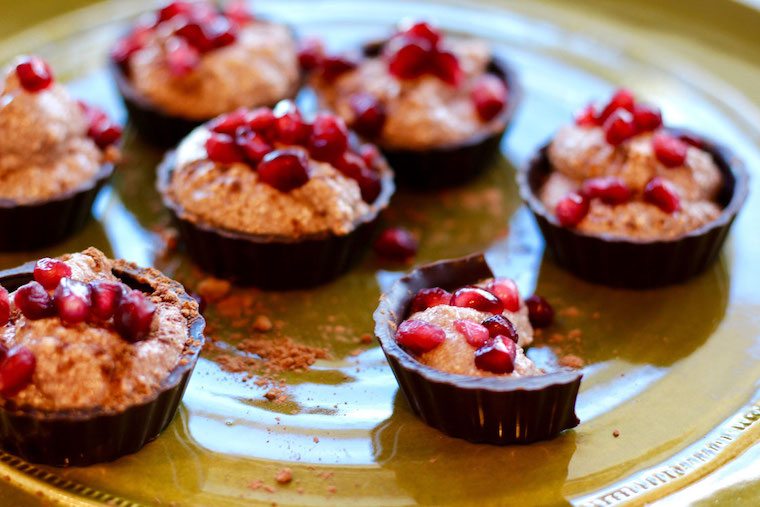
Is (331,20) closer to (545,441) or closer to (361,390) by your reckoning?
(361,390)

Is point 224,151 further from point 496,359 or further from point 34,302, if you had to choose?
point 496,359

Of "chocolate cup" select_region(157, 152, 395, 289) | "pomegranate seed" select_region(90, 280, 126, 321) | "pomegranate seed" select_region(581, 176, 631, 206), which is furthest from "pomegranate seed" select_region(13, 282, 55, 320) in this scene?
"pomegranate seed" select_region(581, 176, 631, 206)

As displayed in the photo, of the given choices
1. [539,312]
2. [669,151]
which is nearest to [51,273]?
[539,312]

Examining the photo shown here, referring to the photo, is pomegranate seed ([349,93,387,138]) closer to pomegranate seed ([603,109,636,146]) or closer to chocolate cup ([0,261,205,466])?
pomegranate seed ([603,109,636,146])

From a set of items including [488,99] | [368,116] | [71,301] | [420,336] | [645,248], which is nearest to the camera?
[71,301]

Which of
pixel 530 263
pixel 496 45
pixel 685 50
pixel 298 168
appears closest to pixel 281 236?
pixel 298 168

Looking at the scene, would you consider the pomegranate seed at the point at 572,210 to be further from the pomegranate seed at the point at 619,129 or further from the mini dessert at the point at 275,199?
the mini dessert at the point at 275,199

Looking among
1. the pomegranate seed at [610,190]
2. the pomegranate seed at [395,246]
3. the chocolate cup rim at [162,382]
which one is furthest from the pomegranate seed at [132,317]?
the pomegranate seed at [610,190]
